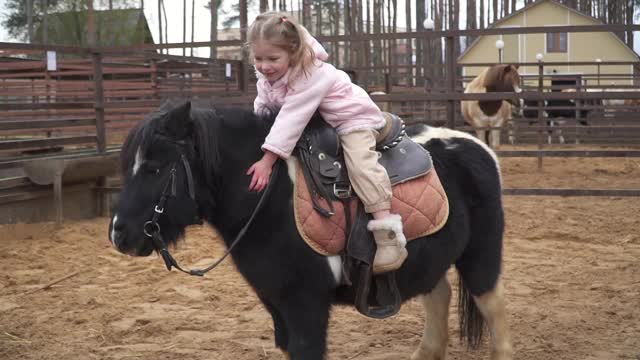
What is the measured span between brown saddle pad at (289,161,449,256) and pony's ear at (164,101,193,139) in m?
0.46

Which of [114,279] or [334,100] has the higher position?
[334,100]

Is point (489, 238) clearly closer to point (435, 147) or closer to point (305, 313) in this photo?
point (435, 147)

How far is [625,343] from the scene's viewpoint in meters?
3.98

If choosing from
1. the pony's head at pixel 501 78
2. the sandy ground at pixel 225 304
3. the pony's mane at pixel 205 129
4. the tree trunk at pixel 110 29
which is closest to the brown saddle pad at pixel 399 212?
the pony's mane at pixel 205 129

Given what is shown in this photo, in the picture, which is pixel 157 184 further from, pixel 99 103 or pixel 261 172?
pixel 99 103

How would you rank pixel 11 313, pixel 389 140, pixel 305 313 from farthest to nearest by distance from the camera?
pixel 11 313, pixel 389 140, pixel 305 313

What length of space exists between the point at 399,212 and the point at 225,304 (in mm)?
2391

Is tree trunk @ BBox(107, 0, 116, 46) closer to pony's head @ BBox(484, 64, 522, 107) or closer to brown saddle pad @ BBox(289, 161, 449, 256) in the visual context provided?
pony's head @ BBox(484, 64, 522, 107)

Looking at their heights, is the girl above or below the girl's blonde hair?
below

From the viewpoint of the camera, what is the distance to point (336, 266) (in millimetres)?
2730

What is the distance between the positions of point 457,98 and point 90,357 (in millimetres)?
5078

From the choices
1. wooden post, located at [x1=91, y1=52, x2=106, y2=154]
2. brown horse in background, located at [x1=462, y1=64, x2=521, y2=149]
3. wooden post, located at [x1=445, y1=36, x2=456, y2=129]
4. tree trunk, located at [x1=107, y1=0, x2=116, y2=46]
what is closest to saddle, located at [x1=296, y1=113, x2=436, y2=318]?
A: wooden post, located at [x1=445, y1=36, x2=456, y2=129]

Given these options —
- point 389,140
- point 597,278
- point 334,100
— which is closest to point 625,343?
point 597,278

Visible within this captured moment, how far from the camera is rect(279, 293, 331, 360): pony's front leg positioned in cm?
267
